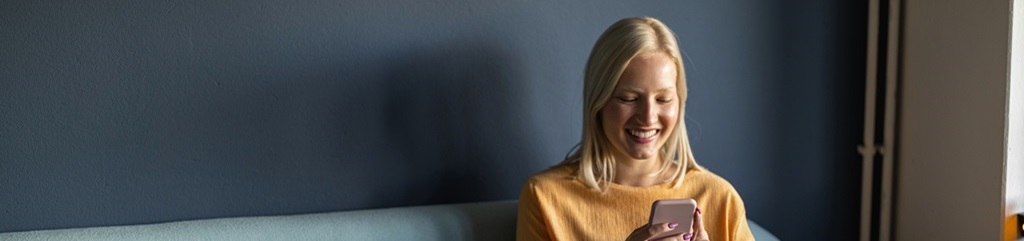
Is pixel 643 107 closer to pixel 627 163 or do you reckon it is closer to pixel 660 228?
pixel 627 163

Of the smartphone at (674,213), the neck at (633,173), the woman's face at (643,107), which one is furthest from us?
the neck at (633,173)

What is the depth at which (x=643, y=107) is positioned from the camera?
1.85 meters

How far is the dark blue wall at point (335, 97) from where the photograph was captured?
184 centimetres

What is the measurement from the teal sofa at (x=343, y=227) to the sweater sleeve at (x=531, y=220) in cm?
15

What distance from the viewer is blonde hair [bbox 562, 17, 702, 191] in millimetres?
1842

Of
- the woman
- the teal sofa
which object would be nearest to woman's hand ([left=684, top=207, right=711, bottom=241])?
the woman

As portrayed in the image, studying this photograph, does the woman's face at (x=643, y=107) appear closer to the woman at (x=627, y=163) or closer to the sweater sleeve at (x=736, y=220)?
the woman at (x=627, y=163)

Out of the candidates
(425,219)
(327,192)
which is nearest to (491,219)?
(425,219)

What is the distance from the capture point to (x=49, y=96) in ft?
5.99

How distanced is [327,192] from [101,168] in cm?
43

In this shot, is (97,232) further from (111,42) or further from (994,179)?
(994,179)

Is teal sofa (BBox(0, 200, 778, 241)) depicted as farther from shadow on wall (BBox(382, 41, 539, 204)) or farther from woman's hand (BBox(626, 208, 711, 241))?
woman's hand (BBox(626, 208, 711, 241))

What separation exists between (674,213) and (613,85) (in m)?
0.28

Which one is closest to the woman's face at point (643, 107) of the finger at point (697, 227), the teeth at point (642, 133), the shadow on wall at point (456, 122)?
the teeth at point (642, 133)
